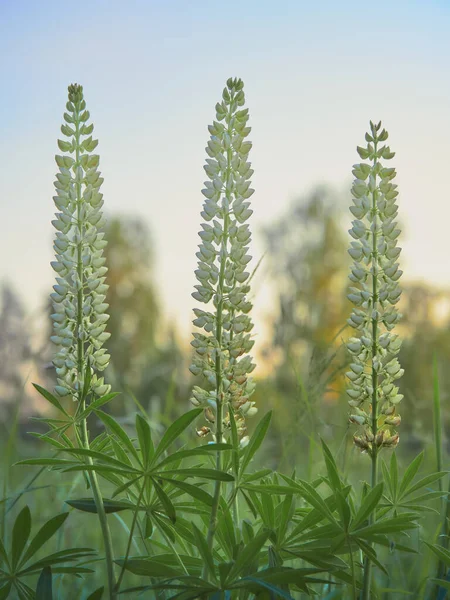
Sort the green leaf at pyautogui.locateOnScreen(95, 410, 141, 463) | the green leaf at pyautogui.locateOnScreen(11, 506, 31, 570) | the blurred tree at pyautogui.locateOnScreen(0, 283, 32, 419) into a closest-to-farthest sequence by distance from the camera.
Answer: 1. the green leaf at pyautogui.locateOnScreen(95, 410, 141, 463)
2. the green leaf at pyautogui.locateOnScreen(11, 506, 31, 570)
3. the blurred tree at pyautogui.locateOnScreen(0, 283, 32, 419)

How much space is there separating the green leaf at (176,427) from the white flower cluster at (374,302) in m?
0.45

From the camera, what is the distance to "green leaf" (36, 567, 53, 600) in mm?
1882

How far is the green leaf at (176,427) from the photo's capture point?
71.3 inches

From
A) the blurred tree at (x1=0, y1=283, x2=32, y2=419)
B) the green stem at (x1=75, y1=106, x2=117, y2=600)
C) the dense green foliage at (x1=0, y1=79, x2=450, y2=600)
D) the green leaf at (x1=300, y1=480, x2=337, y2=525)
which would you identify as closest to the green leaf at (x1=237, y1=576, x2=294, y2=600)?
the dense green foliage at (x1=0, y1=79, x2=450, y2=600)

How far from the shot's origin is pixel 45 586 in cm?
189

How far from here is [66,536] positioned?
15.6ft

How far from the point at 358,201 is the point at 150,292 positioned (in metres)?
28.9

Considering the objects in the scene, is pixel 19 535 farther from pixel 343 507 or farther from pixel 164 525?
pixel 343 507

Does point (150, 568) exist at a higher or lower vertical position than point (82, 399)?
lower

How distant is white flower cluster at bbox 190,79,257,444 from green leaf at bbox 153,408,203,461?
64 mm

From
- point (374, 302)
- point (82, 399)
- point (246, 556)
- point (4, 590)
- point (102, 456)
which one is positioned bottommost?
point (4, 590)

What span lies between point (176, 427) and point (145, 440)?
87 millimetres

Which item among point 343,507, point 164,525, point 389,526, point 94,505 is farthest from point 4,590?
point 389,526

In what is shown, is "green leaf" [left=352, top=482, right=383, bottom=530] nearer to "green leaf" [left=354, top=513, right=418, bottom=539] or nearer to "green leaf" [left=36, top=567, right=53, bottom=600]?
"green leaf" [left=354, top=513, right=418, bottom=539]
